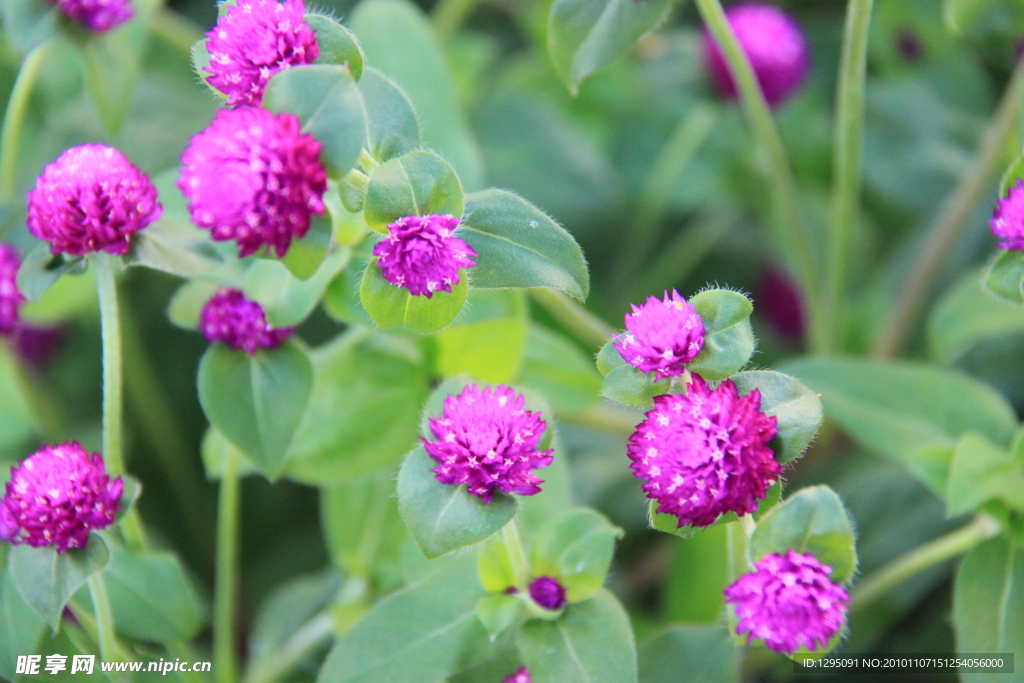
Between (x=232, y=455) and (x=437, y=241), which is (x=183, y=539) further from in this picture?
(x=437, y=241)

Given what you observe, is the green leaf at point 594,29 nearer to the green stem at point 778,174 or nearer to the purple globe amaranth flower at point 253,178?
the green stem at point 778,174

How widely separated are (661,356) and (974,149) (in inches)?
48.4

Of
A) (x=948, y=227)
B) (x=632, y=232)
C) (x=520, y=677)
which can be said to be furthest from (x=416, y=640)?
(x=632, y=232)

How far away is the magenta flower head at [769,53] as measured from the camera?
1.62 m

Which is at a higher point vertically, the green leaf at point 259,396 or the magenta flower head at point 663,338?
the magenta flower head at point 663,338

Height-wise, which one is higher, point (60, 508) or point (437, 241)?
point (437, 241)

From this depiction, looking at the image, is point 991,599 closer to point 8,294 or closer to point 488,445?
point 488,445

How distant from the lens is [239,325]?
3.20 ft

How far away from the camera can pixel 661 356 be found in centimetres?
74

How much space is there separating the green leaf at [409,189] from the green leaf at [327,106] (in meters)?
0.05

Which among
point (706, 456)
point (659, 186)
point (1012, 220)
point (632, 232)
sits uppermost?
point (1012, 220)

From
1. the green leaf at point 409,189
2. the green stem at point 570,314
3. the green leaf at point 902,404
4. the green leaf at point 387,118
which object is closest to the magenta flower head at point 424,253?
the green leaf at point 409,189

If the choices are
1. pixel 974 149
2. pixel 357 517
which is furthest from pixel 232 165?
pixel 974 149

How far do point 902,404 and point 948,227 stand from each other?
38 centimetres
